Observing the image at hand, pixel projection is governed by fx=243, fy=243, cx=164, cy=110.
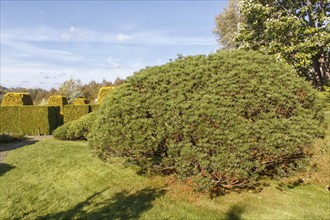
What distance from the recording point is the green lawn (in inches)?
173

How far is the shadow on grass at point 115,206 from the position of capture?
4465mm

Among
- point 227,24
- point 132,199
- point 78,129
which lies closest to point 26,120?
point 78,129

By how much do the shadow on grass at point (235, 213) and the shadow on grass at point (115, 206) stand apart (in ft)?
4.68

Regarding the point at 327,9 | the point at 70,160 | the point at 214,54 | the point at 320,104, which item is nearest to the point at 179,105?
the point at 214,54

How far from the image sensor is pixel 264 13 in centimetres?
1334

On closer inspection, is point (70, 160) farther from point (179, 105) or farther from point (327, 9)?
point (327, 9)

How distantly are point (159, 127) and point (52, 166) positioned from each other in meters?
4.79

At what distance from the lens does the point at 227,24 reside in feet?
90.1

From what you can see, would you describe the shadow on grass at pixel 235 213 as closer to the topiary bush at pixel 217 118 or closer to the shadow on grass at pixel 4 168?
the topiary bush at pixel 217 118

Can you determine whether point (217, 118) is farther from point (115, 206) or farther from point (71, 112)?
point (71, 112)

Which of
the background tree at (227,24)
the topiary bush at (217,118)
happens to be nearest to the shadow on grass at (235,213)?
the topiary bush at (217,118)

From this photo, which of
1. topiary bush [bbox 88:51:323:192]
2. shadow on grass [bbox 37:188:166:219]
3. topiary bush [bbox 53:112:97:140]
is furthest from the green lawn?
topiary bush [bbox 53:112:97:140]

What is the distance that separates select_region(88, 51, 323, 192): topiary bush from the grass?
0.49m

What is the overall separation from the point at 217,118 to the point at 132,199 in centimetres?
244
